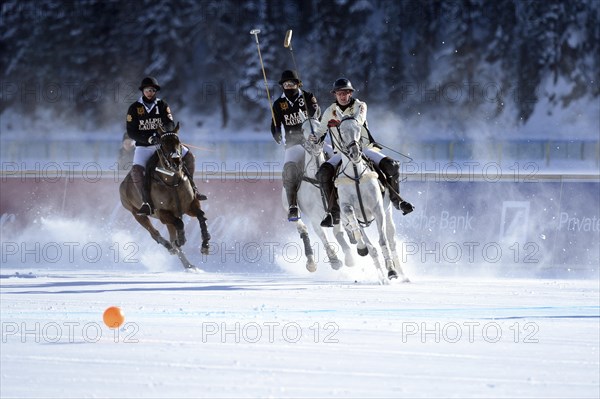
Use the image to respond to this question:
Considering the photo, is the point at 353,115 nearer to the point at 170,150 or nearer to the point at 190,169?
the point at 170,150

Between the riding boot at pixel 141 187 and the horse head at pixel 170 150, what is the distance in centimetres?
69

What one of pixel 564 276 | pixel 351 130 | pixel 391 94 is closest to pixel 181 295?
pixel 351 130

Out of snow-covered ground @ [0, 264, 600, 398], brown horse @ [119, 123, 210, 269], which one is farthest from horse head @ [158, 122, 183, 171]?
snow-covered ground @ [0, 264, 600, 398]

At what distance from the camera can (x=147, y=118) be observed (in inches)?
632

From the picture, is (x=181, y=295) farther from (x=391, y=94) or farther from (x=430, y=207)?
(x=391, y=94)

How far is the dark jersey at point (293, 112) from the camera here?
14.9 metres

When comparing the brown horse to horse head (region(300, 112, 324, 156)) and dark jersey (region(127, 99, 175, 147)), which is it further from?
horse head (region(300, 112, 324, 156))

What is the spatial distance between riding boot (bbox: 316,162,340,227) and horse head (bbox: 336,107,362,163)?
0.90 m

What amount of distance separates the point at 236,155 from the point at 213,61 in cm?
1516

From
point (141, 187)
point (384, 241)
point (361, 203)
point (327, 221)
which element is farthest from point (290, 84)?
point (141, 187)

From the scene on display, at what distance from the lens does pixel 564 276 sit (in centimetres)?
1672

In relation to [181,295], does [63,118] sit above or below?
above

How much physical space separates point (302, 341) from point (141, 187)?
26.0 ft

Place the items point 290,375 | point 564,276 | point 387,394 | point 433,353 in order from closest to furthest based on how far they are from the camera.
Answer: point 387,394 → point 290,375 → point 433,353 → point 564,276
